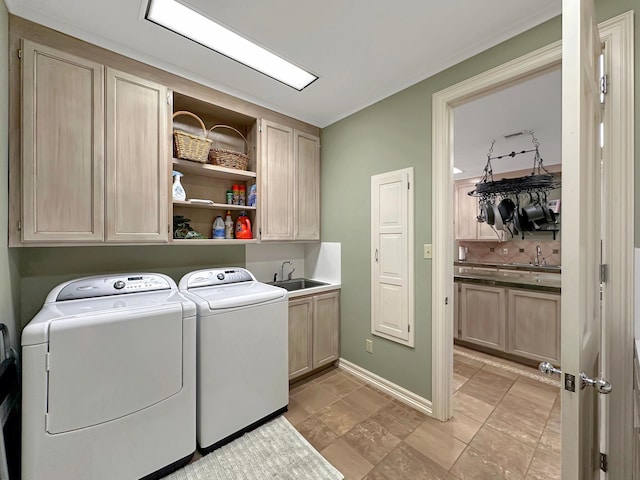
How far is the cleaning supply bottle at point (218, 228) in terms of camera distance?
7.73 feet

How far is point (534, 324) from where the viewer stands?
8.91ft

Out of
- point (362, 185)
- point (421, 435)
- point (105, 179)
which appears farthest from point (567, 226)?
point (105, 179)

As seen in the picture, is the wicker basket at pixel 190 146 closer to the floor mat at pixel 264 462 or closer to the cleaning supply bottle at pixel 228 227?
the cleaning supply bottle at pixel 228 227

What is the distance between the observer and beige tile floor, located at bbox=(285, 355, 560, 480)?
153 cm

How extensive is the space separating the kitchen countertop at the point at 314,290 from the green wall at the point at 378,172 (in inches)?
4.8

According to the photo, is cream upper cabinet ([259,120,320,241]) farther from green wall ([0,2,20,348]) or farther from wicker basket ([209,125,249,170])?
green wall ([0,2,20,348])

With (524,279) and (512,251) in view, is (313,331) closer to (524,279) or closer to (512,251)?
(524,279)

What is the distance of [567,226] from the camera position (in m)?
0.77

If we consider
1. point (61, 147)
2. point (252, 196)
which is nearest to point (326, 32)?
point (252, 196)

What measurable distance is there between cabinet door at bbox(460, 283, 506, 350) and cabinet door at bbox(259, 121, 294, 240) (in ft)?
7.59

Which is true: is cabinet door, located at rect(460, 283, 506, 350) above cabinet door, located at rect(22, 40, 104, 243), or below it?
below

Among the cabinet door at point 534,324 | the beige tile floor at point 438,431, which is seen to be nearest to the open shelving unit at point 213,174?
the beige tile floor at point 438,431

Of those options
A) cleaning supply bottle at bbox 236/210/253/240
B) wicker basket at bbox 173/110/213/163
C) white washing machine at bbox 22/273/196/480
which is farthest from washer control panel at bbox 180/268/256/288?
wicker basket at bbox 173/110/213/163

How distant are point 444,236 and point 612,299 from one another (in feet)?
2.89
